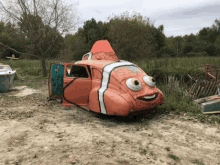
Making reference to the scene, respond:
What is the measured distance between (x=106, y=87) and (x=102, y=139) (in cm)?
173

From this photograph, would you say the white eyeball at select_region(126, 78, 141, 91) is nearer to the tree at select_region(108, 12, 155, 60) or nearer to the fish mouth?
the fish mouth

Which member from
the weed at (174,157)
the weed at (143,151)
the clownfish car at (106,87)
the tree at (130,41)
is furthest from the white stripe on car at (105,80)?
the tree at (130,41)

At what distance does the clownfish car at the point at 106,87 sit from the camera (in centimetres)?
530

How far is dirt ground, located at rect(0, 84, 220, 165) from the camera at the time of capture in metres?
3.58

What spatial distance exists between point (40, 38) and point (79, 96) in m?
9.34

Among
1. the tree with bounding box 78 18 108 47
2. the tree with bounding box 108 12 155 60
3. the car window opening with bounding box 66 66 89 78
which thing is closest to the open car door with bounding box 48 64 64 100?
the car window opening with bounding box 66 66 89 78

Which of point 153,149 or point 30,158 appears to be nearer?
point 30,158

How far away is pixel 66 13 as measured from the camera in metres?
14.3

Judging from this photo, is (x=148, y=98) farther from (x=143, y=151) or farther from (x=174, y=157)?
(x=174, y=157)

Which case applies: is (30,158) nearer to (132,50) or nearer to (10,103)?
(10,103)

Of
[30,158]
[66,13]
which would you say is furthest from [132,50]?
[30,158]

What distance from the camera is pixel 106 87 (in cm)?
574

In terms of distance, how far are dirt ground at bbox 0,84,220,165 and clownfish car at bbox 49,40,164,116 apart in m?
0.44

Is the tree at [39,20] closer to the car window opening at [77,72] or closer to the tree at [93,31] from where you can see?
the car window opening at [77,72]
